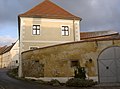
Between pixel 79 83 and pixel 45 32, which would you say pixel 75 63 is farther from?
pixel 45 32

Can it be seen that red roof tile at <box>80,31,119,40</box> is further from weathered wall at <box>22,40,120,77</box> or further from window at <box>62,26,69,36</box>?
weathered wall at <box>22,40,120,77</box>

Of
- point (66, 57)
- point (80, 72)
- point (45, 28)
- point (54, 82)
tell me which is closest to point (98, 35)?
point (45, 28)

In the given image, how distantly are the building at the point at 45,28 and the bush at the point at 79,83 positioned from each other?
12.7 metres

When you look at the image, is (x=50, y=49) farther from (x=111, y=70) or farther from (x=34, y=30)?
(x=34, y=30)

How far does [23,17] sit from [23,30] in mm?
1889

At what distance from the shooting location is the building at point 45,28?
3002cm

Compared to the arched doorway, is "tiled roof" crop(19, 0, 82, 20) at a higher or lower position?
higher

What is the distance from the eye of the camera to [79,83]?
1728cm

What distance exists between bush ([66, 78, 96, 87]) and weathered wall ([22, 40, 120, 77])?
1272 millimetres

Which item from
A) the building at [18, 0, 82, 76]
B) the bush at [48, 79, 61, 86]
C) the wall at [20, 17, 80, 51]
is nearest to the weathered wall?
the bush at [48, 79, 61, 86]

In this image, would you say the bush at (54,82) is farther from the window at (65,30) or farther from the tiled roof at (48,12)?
the tiled roof at (48,12)

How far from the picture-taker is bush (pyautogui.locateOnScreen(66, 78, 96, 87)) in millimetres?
17234

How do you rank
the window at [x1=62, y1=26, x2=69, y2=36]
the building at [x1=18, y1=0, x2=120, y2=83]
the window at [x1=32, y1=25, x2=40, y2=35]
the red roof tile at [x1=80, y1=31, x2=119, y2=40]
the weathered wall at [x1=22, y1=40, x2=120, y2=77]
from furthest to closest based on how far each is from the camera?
the red roof tile at [x1=80, y1=31, x2=119, y2=40]
the window at [x1=62, y1=26, x2=69, y2=36]
the window at [x1=32, y1=25, x2=40, y2=35]
the weathered wall at [x1=22, y1=40, x2=120, y2=77]
the building at [x1=18, y1=0, x2=120, y2=83]

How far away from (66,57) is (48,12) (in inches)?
571
